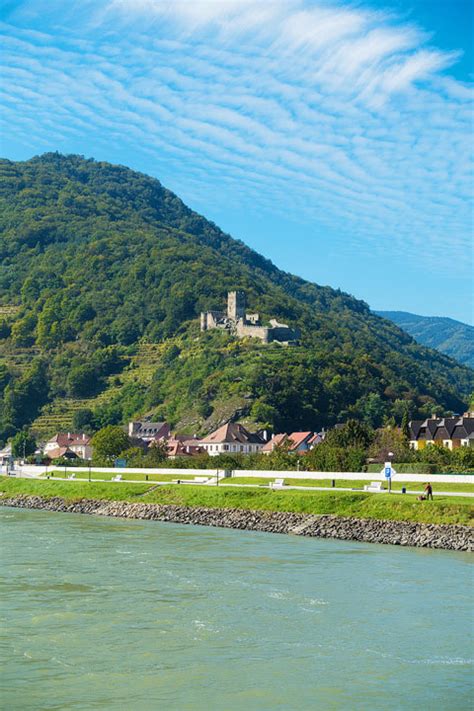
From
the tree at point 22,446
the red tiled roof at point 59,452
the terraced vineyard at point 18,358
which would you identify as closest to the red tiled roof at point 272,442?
the red tiled roof at point 59,452

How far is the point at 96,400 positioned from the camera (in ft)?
504

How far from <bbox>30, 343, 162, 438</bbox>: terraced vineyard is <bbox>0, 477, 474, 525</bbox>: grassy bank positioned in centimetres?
7071

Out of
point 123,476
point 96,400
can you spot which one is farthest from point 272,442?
point 96,400

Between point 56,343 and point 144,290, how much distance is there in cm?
2036

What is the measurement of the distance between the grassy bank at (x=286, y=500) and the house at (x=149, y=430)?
161 ft

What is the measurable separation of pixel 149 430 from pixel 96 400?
84.1ft

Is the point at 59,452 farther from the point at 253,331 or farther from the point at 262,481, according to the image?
the point at 262,481

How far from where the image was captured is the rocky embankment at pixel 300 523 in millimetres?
38719

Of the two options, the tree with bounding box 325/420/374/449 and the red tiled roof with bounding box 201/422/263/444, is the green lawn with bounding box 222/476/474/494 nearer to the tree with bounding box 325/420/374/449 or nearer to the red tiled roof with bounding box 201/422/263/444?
the tree with bounding box 325/420/374/449

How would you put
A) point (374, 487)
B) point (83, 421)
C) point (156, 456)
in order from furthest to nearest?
point (83, 421)
point (156, 456)
point (374, 487)

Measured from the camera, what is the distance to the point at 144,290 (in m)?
190

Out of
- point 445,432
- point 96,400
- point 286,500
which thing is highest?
point 96,400

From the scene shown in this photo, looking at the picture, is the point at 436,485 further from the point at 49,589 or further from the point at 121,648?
the point at 121,648

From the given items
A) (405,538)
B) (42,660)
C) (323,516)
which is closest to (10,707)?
(42,660)
